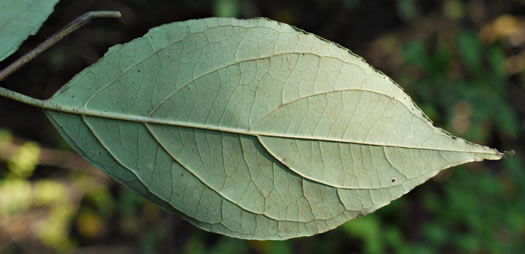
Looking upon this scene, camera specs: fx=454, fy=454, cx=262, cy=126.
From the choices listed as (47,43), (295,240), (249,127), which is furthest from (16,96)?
(295,240)

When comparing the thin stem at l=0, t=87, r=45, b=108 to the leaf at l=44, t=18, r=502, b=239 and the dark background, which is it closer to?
the leaf at l=44, t=18, r=502, b=239

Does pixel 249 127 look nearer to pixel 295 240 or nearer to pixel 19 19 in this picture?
pixel 19 19

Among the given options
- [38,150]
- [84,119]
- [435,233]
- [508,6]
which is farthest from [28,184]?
[508,6]

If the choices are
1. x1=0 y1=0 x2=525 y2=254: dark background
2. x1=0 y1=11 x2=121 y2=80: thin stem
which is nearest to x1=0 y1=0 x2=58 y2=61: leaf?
x1=0 y1=11 x2=121 y2=80: thin stem

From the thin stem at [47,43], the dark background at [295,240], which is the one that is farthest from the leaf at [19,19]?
the dark background at [295,240]

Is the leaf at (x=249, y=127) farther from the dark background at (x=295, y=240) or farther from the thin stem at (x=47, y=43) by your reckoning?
the dark background at (x=295, y=240)

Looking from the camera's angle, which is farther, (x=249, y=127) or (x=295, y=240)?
(x=295, y=240)

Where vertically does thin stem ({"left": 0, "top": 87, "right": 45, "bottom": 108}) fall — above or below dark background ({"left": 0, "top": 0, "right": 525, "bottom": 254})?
below
